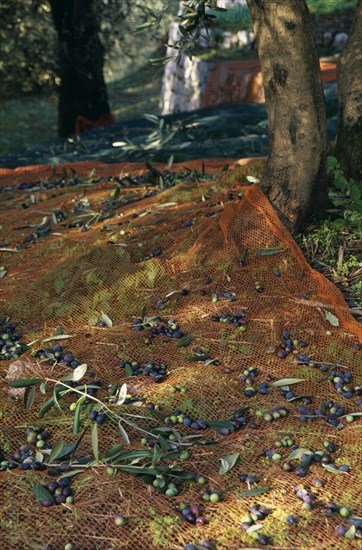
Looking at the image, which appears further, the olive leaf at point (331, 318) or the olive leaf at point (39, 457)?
the olive leaf at point (331, 318)

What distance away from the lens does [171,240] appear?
4738mm

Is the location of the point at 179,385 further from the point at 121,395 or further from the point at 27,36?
the point at 27,36

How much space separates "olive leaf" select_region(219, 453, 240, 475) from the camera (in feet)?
9.71

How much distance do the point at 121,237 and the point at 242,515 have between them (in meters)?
2.56

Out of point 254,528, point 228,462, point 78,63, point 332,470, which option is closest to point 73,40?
point 78,63

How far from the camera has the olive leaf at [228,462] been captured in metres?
2.96

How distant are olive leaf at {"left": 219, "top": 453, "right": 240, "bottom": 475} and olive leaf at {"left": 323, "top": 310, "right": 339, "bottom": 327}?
113cm

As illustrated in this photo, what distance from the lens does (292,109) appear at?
4.61 metres

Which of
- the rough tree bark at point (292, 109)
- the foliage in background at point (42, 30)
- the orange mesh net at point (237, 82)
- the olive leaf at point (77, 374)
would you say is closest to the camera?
the olive leaf at point (77, 374)

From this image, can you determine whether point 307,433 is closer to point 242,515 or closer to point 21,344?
point 242,515

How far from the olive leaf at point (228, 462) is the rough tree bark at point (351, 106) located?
101 inches

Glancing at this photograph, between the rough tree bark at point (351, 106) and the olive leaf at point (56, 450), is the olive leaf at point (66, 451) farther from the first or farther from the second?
the rough tree bark at point (351, 106)

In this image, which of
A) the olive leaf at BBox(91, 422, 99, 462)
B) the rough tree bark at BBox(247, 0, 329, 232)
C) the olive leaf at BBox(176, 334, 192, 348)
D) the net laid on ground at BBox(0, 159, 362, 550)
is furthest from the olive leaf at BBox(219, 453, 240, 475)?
the rough tree bark at BBox(247, 0, 329, 232)

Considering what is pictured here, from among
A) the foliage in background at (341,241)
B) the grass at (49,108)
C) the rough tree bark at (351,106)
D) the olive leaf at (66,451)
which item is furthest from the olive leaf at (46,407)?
the grass at (49,108)
